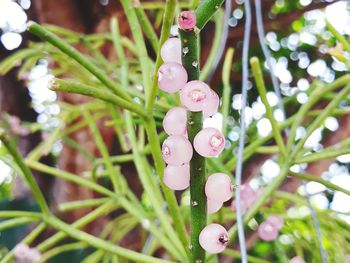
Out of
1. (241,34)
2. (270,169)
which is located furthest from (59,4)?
(270,169)

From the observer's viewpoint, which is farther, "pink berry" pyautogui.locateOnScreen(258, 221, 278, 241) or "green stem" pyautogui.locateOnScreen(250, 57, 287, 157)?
"pink berry" pyautogui.locateOnScreen(258, 221, 278, 241)

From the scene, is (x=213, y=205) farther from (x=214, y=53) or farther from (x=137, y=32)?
(x=214, y=53)

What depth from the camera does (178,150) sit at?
25 centimetres

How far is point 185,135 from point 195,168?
0.02 m

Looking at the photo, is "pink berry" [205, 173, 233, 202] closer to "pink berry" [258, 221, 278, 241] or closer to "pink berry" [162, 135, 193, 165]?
"pink berry" [162, 135, 193, 165]

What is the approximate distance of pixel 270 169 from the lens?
2.93ft

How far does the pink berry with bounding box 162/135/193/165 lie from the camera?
0.25 m

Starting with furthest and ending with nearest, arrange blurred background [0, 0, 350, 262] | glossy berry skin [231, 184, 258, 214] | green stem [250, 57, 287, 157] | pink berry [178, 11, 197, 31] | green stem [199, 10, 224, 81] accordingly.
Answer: blurred background [0, 0, 350, 262] → green stem [199, 10, 224, 81] → glossy berry skin [231, 184, 258, 214] → green stem [250, 57, 287, 157] → pink berry [178, 11, 197, 31]

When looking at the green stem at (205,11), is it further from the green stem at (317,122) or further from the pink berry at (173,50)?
the green stem at (317,122)

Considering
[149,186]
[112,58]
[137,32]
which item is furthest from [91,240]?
[112,58]

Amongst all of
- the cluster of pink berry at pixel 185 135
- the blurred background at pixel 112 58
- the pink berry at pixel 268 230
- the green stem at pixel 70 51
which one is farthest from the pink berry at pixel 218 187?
the blurred background at pixel 112 58

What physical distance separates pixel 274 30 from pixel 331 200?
0.42 metres

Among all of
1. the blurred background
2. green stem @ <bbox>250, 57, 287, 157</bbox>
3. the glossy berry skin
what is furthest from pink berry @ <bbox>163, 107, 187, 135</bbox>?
the blurred background

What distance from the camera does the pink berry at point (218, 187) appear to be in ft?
0.85
